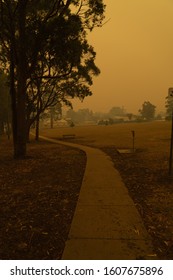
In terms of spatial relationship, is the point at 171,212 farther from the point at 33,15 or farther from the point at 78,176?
the point at 33,15

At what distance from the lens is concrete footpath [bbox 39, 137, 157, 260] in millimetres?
4590

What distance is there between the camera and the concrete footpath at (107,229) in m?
4.59

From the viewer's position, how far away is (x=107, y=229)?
5617 millimetres

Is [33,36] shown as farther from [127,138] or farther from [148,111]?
[148,111]

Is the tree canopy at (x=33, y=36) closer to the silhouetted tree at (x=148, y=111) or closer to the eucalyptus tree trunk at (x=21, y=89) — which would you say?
the eucalyptus tree trunk at (x=21, y=89)

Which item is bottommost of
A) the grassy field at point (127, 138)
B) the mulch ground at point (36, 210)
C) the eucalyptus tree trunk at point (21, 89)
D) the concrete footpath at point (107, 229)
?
the grassy field at point (127, 138)

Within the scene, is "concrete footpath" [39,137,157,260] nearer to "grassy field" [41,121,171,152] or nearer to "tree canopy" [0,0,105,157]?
"tree canopy" [0,0,105,157]

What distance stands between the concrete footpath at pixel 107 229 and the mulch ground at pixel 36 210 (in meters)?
0.25

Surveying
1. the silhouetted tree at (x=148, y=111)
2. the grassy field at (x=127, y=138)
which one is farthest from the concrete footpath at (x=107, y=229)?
the silhouetted tree at (x=148, y=111)

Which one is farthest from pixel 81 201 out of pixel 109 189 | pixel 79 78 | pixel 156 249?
pixel 79 78

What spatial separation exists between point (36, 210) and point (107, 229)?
221 cm

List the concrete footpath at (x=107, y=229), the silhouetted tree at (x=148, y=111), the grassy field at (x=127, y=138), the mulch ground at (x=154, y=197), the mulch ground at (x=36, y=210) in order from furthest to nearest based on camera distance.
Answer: the silhouetted tree at (x=148, y=111)
the grassy field at (x=127, y=138)
the mulch ground at (x=154, y=197)
the mulch ground at (x=36, y=210)
the concrete footpath at (x=107, y=229)

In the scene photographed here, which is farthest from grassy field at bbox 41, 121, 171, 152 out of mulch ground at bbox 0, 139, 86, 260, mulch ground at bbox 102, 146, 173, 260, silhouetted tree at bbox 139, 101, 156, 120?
silhouetted tree at bbox 139, 101, 156, 120
